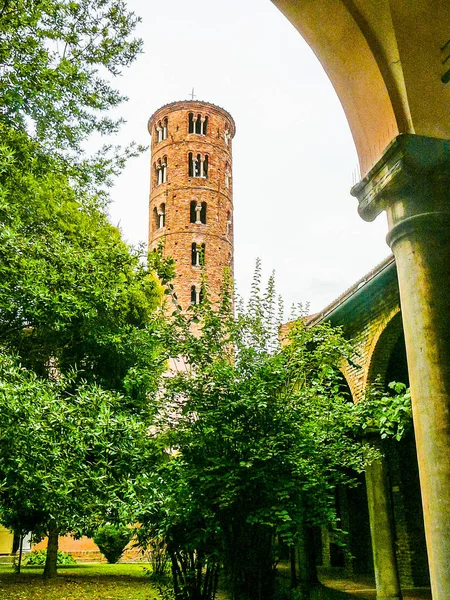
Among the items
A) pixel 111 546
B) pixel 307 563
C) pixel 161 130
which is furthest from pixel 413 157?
pixel 161 130

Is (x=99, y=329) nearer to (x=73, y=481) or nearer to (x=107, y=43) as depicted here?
(x=73, y=481)

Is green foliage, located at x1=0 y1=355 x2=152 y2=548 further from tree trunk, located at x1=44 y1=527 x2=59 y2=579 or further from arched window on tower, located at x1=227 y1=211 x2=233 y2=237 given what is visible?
arched window on tower, located at x1=227 y1=211 x2=233 y2=237

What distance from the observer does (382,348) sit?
9.43 metres

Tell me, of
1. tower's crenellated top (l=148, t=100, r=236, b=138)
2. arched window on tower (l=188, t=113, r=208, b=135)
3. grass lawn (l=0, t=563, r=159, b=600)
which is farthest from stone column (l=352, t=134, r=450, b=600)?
tower's crenellated top (l=148, t=100, r=236, b=138)

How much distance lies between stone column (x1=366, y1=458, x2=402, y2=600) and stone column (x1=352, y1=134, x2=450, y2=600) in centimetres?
643

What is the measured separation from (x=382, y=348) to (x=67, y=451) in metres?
5.41

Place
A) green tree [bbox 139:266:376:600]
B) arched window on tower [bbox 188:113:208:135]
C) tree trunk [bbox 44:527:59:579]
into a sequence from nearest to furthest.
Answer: green tree [bbox 139:266:376:600] < tree trunk [bbox 44:527:59:579] < arched window on tower [bbox 188:113:208:135]

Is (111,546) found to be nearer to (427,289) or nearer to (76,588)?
(76,588)

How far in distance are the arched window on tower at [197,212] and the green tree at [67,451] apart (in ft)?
94.0

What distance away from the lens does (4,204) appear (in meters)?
6.30

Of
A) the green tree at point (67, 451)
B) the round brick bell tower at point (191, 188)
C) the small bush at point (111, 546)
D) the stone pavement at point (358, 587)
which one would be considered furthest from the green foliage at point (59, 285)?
the round brick bell tower at point (191, 188)

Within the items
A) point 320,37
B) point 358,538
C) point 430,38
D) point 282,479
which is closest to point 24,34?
point 320,37

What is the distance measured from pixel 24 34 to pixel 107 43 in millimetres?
864

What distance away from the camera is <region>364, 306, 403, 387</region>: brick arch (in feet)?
30.1
